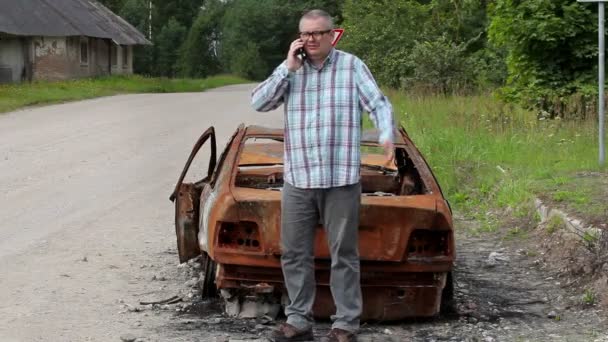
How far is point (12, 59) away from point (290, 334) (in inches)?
1592

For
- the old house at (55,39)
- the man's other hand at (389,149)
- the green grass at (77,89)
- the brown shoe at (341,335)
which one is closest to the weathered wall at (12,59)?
the old house at (55,39)

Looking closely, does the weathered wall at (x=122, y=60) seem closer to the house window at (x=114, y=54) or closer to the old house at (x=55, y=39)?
the house window at (x=114, y=54)

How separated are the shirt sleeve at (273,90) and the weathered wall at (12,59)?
38.9 meters

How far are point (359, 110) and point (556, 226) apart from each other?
12.4 ft

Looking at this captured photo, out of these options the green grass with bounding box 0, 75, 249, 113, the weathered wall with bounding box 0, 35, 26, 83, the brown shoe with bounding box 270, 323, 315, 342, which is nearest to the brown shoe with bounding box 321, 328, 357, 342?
the brown shoe with bounding box 270, 323, 315, 342

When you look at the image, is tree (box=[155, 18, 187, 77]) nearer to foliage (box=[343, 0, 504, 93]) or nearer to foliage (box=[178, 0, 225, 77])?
foliage (box=[178, 0, 225, 77])

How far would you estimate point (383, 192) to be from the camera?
7.95 metres

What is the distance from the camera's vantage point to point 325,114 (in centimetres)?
575

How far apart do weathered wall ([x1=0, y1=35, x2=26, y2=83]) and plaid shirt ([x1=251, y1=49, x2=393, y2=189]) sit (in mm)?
38986

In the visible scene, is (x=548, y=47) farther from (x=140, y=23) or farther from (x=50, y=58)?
(x=140, y=23)

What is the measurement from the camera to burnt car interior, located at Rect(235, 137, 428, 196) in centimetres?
762

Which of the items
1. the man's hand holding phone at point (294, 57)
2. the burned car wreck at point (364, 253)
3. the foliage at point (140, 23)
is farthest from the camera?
the foliage at point (140, 23)

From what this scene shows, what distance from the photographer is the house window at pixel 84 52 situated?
49.3 metres

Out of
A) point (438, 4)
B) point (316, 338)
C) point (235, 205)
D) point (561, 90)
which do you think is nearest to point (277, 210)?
point (235, 205)
